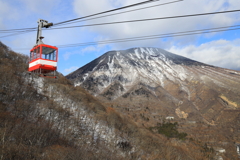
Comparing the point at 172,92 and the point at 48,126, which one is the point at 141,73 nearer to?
the point at 172,92

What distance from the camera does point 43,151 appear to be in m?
19.0

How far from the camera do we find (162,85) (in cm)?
14862

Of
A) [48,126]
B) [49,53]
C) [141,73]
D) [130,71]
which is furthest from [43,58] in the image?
[141,73]

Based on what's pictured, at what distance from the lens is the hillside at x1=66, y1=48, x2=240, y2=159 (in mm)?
98250

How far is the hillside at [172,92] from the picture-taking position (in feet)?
322

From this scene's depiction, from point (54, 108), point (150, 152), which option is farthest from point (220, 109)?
point (54, 108)

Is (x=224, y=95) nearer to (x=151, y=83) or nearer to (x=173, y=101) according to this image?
(x=173, y=101)

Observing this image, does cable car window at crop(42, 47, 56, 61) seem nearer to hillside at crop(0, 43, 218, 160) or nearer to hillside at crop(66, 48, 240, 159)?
hillside at crop(0, 43, 218, 160)

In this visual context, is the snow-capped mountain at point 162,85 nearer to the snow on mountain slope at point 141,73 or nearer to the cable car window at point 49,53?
the snow on mountain slope at point 141,73

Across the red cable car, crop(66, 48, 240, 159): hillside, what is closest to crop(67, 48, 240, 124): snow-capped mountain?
crop(66, 48, 240, 159): hillside

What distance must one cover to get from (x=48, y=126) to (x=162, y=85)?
425 feet

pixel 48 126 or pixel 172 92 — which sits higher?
pixel 172 92

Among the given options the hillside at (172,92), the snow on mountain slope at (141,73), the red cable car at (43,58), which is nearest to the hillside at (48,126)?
the red cable car at (43,58)

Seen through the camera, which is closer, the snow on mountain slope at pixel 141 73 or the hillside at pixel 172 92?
the hillside at pixel 172 92
